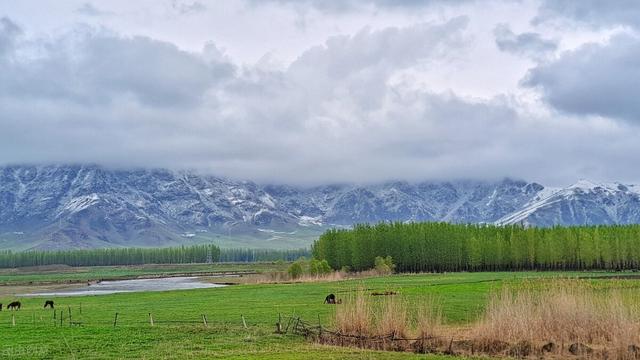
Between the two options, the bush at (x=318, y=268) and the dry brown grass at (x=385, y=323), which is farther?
the bush at (x=318, y=268)

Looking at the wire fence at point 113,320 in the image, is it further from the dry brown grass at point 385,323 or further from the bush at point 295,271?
the bush at point 295,271

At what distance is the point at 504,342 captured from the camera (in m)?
42.4

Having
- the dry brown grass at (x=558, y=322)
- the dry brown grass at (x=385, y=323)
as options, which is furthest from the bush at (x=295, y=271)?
the dry brown grass at (x=558, y=322)

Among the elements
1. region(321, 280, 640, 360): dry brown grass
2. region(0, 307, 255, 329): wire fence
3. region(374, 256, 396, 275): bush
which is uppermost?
region(321, 280, 640, 360): dry brown grass

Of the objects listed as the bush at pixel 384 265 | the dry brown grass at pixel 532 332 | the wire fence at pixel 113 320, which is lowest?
the bush at pixel 384 265

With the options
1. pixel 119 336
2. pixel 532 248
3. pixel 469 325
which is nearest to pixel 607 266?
pixel 532 248

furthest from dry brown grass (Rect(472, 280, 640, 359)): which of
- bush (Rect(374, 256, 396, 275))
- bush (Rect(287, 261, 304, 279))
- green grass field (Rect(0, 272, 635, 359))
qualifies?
bush (Rect(374, 256, 396, 275))

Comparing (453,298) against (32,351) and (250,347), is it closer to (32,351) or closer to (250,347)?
(250,347)

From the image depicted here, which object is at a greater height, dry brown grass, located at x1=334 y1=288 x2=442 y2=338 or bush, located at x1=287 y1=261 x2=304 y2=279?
dry brown grass, located at x1=334 y1=288 x2=442 y2=338

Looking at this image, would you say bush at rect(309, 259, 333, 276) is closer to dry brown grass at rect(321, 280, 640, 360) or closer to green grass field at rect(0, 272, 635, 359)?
green grass field at rect(0, 272, 635, 359)

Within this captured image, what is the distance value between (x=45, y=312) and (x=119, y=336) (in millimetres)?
34220

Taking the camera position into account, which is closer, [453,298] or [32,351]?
[32,351]

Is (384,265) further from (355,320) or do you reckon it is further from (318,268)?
(355,320)

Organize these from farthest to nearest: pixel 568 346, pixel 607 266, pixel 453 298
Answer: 1. pixel 607 266
2. pixel 453 298
3. pixel 568 346
